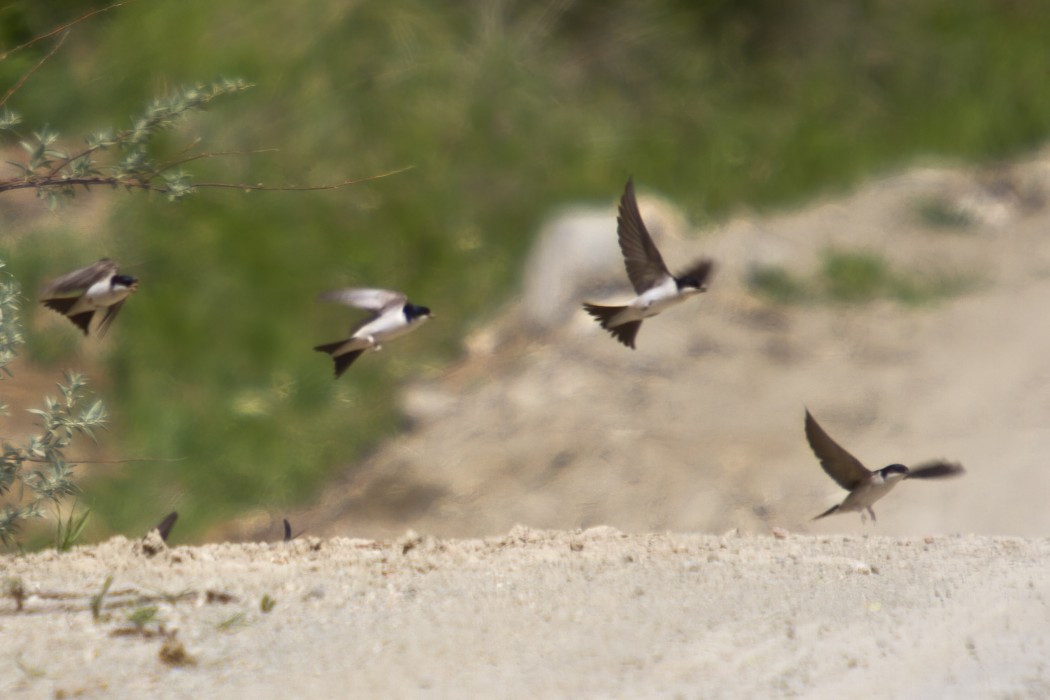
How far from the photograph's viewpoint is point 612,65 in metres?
11.8

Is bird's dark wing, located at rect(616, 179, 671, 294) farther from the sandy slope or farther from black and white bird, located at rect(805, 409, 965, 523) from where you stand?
the sandy slope

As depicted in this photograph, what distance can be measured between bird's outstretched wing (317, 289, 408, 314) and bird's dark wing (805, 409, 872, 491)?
49.6 inches

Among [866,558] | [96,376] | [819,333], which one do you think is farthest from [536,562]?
[96,376]

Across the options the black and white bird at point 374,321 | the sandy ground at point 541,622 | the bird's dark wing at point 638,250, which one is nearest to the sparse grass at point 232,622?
the sandy ground at point 541,622

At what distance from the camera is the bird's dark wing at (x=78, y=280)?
367 centimetres

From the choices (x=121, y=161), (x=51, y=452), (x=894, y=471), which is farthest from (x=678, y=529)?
(x=121, y=161)

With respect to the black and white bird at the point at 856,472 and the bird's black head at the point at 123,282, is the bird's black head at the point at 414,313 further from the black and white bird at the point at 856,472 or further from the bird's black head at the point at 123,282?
the black and white bird at the point at 856,472

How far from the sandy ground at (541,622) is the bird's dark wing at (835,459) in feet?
2.29

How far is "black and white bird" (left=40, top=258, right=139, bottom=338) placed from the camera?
12.1 feet

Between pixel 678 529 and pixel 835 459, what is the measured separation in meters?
3.32

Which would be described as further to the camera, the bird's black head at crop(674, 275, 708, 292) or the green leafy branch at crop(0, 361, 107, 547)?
the bird's black head at crop(674, 275, 708, 292)

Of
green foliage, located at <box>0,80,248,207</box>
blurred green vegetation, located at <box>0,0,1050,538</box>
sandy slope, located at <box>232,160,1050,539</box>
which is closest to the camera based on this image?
green foliage, located at <box>0,80,248,207</box>

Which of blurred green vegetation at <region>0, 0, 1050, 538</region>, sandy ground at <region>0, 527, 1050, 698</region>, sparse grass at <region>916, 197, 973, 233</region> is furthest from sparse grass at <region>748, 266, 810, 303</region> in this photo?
sandy ground at <region>0, 527, 1050, 698</region>

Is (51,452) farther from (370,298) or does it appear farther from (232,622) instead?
(370,298)
